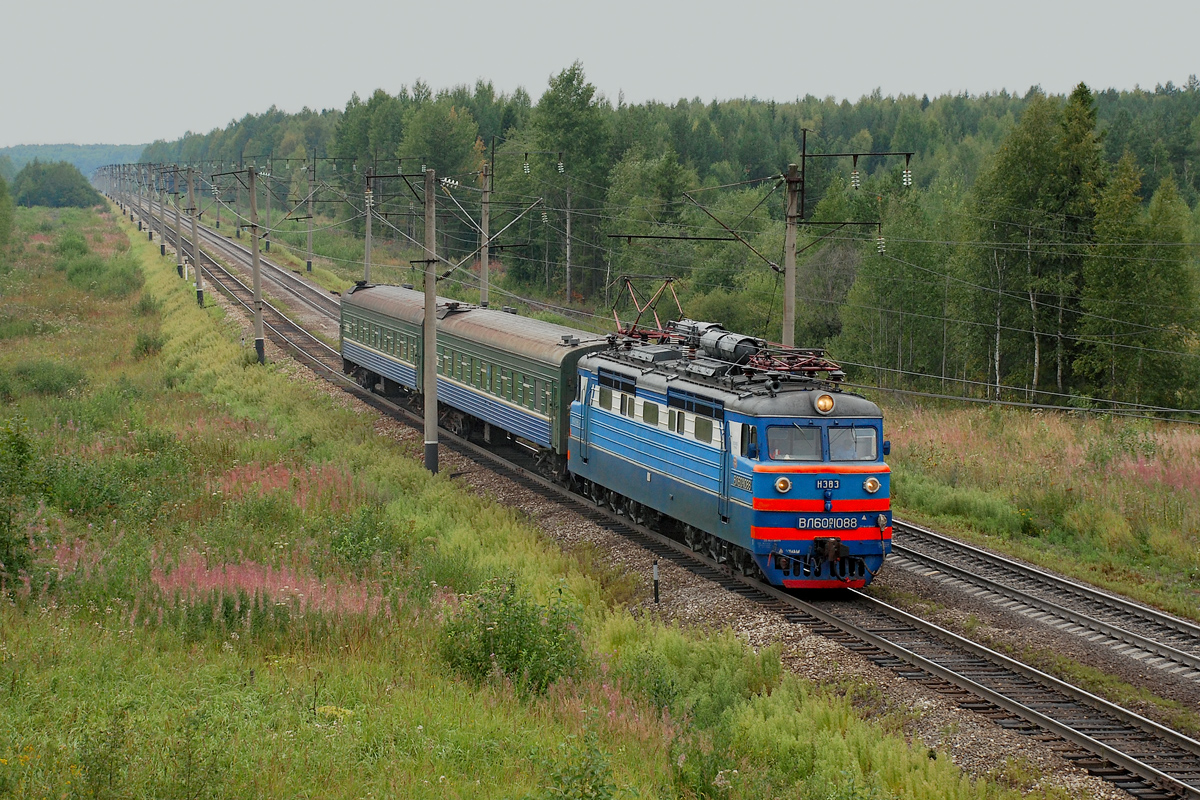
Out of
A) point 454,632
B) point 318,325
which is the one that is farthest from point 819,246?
point 454,632

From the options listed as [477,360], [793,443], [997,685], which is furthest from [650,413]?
[477,360]

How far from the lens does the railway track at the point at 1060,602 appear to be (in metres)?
15.5

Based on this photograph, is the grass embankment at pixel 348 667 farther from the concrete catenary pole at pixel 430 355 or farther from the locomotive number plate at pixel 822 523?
→ the concrete catenary pole at pixel 430 355

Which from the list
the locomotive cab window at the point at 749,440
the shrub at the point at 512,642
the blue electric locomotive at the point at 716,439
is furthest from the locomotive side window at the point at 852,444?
the shrub at the point at 512,642

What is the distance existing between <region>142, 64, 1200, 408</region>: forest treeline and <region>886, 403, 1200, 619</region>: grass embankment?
108 inches

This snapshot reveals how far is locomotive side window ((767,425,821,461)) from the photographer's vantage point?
680 inches

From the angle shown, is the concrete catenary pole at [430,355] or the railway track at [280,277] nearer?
the concrete catenary pole at [430,355]

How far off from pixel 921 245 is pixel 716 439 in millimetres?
38141

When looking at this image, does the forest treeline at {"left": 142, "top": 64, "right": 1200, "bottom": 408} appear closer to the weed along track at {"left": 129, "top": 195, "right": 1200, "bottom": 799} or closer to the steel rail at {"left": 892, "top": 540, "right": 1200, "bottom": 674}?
the steel rail at {"left": 892, "top": 540, "right": 1200, "bottom": 674}

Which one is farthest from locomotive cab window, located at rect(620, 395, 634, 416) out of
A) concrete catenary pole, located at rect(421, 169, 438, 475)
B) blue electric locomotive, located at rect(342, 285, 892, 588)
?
concrete catenary pole, located at rect(421, 169, 438, 475)

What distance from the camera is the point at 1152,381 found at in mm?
41156

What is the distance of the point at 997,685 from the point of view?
45.3 feet

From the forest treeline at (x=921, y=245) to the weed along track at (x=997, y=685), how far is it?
930 cm

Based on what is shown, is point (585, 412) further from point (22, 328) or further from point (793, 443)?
point (22, 328)
